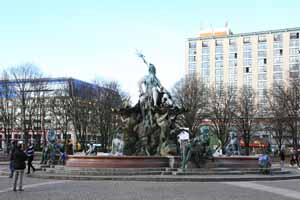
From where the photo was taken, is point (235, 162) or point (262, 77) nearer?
point (235, 162)

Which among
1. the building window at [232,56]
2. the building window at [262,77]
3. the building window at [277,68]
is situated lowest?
the building window at [262,77]

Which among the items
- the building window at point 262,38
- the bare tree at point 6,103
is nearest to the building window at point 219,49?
the building window at point 262,38

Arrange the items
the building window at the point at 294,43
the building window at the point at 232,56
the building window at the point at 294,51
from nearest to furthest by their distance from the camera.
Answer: the building window at the point at 294,51 < the building window at the point at 294,43 < the building window at the point at 232,56

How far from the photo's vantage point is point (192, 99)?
62.1m

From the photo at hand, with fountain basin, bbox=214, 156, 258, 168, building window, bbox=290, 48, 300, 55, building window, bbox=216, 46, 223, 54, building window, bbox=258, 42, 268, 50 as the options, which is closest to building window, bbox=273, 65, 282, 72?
building window, bbox=290, 48, 300, 55

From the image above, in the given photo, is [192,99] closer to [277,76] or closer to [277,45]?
[277,76]

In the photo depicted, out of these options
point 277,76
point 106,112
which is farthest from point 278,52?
point 106,112

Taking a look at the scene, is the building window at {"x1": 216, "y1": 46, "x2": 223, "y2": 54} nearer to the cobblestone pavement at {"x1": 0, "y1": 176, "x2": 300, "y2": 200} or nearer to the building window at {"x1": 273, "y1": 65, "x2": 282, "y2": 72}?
the building window at {"x1": 273, "y1": 65, "x2": 282, "y2": 72}

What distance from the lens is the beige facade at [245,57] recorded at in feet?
376

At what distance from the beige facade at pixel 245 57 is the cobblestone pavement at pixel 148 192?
9528 centimetres

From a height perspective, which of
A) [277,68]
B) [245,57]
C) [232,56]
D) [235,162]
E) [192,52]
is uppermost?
[192,52]

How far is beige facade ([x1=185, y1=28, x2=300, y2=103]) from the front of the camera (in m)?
115

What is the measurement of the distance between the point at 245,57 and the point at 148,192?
10681 centimetres

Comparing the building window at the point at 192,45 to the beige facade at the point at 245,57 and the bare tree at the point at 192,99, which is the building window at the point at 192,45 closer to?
the beige facade at the point at 245,57
